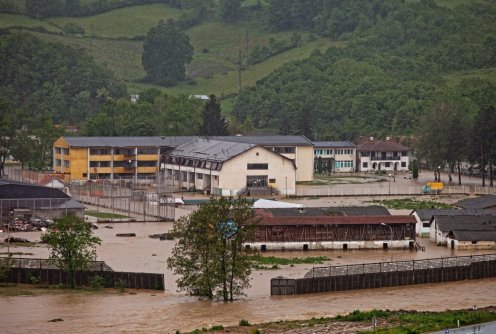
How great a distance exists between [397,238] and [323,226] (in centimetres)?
351

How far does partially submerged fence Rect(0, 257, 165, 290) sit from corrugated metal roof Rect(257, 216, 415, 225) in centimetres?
1140

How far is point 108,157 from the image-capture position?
317ft

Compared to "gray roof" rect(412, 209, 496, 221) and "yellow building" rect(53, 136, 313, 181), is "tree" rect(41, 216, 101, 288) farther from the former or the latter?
"yellow building" rect(53, 136, 313, 181)

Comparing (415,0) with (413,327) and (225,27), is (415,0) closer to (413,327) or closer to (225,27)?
(225,27)

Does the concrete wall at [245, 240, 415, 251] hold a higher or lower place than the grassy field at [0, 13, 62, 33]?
Result: lower

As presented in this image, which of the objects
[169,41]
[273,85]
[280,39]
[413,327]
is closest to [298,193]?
[413,327]

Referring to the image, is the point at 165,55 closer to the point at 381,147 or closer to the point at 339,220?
the point at 381,147

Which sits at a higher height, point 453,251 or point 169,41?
point 169,41

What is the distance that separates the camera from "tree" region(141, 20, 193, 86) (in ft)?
529

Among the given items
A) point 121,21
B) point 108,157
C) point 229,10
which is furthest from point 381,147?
point 121,21

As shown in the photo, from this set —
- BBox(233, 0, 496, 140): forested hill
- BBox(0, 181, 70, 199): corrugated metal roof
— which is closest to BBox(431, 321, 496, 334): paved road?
BBox(0, 181, 70, 199): corrugated metal roof

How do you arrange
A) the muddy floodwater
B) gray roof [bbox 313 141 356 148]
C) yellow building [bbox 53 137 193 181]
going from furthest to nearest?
gray roof [bbox 313 141 356 148] < yellow building [bbox 53 137 193 181] < the muddy floodwater

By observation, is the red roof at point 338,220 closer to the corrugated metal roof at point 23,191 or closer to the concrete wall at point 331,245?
the concrete wall at point 331,245

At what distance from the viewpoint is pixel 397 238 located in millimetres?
63156
